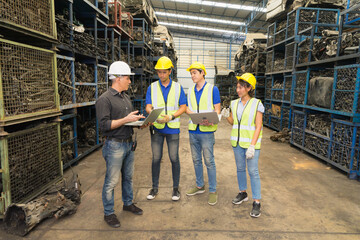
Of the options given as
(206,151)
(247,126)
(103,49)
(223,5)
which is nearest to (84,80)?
(103,49)

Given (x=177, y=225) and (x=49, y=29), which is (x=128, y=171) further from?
(x=49, y=29)

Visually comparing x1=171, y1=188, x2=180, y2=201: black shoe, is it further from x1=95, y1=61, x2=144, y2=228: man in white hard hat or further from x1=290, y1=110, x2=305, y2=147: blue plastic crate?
x1=290, y1=110, x2=305, y2=147: blue plastic crate

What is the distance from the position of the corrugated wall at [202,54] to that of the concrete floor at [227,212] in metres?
26.1

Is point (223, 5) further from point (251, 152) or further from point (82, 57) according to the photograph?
point (251, 152)

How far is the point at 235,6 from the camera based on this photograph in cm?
1845

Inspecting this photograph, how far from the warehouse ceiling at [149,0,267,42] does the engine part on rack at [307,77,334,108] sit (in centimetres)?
1283

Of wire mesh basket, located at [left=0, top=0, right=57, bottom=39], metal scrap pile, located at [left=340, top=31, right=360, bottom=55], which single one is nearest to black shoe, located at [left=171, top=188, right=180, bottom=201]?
wire mesh basket, located at [left=0, top=0, right=57, bottom=39]

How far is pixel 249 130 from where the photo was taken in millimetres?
3131

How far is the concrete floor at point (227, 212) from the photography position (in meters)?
2.84

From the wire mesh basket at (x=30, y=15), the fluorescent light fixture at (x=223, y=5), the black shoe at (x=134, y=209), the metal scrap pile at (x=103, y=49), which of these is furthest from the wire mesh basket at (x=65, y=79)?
the fluorescent light fixture at (x=223, y=5)

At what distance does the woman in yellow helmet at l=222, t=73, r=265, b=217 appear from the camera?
3053 millimetres

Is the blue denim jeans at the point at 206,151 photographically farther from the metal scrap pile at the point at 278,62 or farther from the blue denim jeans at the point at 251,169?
the metal scrap pile at the point at 278,62

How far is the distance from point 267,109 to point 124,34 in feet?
22.2

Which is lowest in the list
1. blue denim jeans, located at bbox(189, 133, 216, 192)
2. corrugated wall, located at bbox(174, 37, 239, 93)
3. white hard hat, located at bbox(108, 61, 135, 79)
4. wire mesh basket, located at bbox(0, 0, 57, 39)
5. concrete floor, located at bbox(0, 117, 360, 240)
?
concrete floor, located at bbox(0, 117, 360, 240)
